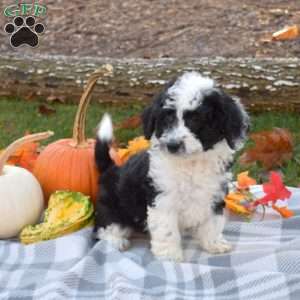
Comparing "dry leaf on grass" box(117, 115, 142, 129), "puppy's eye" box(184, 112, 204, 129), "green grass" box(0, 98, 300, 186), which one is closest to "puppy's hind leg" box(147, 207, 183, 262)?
"puppy's eye" box(184, 112, 204, 129)

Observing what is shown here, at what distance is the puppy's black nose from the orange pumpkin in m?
1.01

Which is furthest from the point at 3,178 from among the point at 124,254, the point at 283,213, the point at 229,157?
the point at 283,213

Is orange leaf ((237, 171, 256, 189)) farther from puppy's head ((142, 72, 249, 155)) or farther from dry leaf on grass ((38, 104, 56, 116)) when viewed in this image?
dry leaf on grass ((38, 104, 56, 116))

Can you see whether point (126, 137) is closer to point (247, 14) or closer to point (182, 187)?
→ point (182, 187)

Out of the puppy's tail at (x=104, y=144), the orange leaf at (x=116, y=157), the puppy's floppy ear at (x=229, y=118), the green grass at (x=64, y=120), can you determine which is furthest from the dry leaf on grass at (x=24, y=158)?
the puppy's floppy ear at (x=229, y=118)

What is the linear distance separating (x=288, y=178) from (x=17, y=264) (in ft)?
7.41

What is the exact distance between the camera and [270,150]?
5035 mm

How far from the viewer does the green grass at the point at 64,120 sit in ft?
18.6

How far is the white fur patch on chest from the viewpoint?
3.28 metres

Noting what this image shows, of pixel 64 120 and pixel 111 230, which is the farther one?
pixel 64 120

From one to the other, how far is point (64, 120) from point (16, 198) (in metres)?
2.48

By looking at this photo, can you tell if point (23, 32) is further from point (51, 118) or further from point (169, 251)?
point (169, 251)
